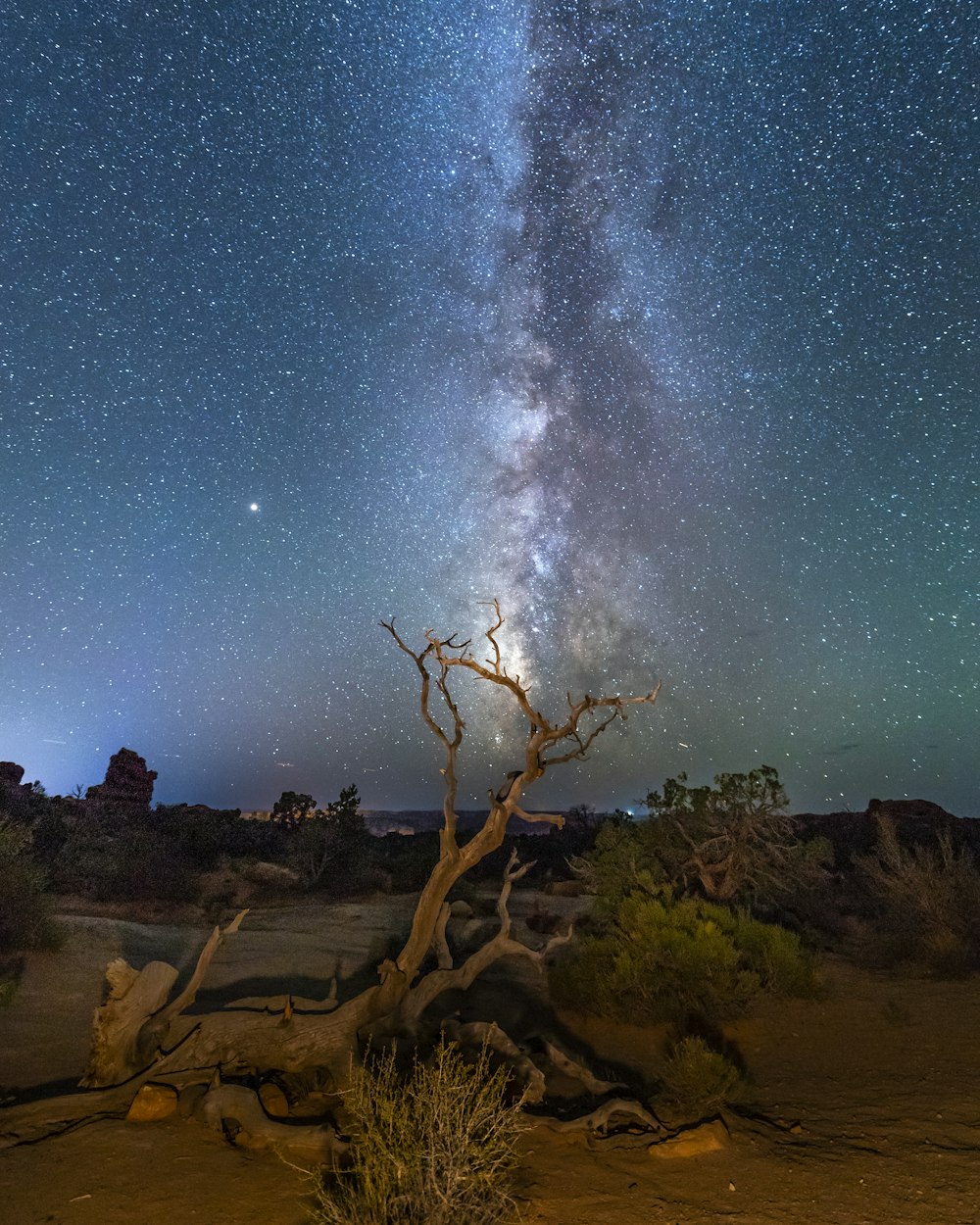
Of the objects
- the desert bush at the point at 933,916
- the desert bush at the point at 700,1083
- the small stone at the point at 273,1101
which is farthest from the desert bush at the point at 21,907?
the desert bush at the point at 933,916

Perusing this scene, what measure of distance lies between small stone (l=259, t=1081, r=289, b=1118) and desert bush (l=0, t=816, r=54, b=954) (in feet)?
28.8

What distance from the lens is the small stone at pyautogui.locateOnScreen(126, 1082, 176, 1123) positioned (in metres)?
5.79

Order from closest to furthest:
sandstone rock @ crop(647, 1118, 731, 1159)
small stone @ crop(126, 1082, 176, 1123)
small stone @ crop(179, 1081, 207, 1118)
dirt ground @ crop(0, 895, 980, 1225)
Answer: dirt ground @ crop(0, 895, 980, 1225), sandstone rock @ crop(647, 1118, 731, 1159), small stone @ crop(126, 1082, 176, 1123), small stone @ crop(179, 1081, 207, 1118)

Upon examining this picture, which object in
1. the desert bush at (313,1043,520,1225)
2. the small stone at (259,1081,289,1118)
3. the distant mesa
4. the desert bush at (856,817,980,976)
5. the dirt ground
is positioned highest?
the distant mesa

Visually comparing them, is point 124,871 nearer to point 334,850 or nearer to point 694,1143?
point 334,850

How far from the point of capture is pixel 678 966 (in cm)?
926

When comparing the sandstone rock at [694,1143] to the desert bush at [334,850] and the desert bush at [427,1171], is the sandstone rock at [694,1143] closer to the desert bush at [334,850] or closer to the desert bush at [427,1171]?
the desert bush at [427,1171]

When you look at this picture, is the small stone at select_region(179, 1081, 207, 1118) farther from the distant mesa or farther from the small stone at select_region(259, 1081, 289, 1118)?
the distant mesa

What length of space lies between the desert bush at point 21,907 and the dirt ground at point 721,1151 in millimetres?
2015

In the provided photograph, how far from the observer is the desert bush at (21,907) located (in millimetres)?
11992

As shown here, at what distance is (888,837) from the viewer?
1439 cm

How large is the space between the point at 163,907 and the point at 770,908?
52.0 ft

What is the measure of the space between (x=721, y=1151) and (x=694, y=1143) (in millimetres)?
233

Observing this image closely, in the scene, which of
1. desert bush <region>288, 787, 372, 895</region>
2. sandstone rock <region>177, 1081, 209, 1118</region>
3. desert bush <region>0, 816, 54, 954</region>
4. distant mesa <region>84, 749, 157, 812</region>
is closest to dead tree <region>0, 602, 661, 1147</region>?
sandstone rock <region>177, 1081, 209, 1118</region>
